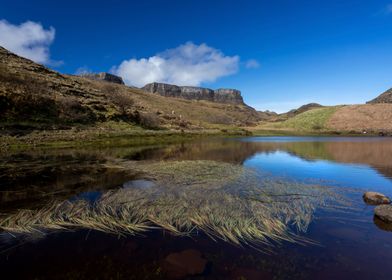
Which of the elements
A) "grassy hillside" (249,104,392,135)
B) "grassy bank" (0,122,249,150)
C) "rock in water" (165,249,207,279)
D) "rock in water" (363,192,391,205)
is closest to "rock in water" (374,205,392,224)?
"rock in water" (363,192,391,205)

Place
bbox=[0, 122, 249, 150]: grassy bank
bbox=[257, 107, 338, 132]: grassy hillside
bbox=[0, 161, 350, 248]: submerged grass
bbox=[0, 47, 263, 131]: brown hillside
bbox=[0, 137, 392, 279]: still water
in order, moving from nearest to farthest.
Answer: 1. bbox=[0, 137, 392, 279]: still water
2. bbox=[0, 161, 350, 248]: submerged grass
3. bbox=[0, 122, 249, 150]: grassy bank
4. bbox=[0, 47, 263, 131]: brown hillside
5. bbox=[257, 107, 338, 132]: grassy hillside

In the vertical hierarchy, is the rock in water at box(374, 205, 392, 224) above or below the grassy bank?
Answer: below

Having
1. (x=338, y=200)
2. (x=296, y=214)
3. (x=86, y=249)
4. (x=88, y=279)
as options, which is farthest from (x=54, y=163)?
(x=338, y=200)

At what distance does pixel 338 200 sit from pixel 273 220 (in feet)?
16.4

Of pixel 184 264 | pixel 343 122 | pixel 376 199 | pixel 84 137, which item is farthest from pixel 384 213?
pixel 343 122

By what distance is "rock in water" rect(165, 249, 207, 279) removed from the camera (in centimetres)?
Answer: 585

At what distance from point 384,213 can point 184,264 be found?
26.2ft

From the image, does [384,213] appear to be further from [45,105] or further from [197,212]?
[45,105]

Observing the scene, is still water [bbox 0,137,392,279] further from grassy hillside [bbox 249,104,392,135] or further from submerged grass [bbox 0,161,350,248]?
grassy hillside [bbox 249,104,392,135]

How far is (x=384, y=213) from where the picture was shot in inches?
366

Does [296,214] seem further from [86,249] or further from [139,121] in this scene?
[139,121]

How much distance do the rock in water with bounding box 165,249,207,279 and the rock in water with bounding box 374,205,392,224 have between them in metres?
7.26

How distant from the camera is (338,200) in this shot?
11812 mm

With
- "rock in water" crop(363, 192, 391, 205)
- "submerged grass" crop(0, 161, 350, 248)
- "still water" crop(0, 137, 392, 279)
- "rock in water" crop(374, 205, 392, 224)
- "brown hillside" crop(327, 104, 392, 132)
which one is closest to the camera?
"still water" crop(0, 137, 392, 279)
